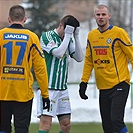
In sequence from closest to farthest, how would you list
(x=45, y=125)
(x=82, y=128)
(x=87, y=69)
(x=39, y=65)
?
(x=39, y=65)
(x=45, y=125)
(x=87, y=69)
(x=82, y=128)

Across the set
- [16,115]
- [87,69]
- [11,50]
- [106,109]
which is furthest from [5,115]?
[87,69]

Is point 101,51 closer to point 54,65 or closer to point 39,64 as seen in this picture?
point 54,65

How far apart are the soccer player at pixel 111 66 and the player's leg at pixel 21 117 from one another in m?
1.72

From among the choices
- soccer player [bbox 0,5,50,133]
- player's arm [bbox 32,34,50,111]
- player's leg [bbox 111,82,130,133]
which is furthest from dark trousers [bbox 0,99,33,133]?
player's leg [bbox 111,82,130,133]

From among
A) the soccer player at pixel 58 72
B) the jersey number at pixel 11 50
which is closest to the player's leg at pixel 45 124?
the soccer player at pixel 58 72

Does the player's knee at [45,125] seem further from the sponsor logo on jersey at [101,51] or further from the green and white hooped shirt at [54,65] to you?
the sponsor logo on jersey at [101,51]

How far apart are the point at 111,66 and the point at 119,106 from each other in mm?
651

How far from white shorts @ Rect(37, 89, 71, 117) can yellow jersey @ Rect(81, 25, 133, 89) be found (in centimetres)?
61

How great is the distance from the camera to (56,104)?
982 cm

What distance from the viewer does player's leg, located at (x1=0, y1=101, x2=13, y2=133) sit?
8.34 metres

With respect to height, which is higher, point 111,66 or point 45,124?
point 111,66

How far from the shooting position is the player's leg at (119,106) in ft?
31.1

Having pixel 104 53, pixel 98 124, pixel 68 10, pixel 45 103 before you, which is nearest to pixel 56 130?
pixel 98 124

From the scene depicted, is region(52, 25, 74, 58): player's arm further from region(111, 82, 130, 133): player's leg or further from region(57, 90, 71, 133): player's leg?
region(111, 82, 130, 133): player's leg
